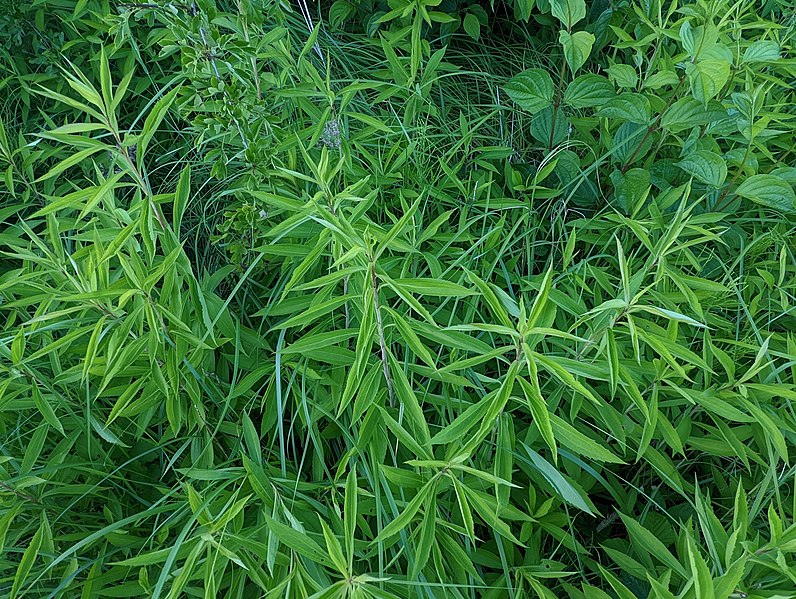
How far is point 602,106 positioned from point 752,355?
49cm

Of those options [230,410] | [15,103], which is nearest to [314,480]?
[230,410]

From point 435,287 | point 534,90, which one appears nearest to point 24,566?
point 435,287

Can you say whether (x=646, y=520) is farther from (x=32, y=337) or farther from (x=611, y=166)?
(x=32, y=337)

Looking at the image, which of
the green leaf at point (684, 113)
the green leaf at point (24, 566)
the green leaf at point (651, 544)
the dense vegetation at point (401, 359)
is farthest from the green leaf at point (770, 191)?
the green leaf at point (24, 566)

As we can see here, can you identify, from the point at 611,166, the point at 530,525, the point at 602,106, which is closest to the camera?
the point at 530,525

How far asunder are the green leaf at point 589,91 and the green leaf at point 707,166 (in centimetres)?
18

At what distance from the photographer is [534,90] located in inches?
46.9

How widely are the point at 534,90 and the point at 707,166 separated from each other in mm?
331

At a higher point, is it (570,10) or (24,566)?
(570,10)

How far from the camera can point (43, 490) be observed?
2.94 ft

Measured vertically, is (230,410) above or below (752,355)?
above

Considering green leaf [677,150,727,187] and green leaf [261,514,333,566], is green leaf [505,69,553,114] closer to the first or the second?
green leaf [677,150,727,187]

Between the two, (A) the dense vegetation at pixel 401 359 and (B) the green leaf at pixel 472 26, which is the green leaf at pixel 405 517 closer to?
(A) the dense vegetation at pixel 401 359

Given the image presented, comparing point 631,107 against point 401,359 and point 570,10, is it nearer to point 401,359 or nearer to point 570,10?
point 570,10
